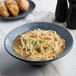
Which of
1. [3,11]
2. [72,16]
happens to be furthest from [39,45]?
[3,11]

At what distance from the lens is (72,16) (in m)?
1.85

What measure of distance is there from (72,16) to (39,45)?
635mm

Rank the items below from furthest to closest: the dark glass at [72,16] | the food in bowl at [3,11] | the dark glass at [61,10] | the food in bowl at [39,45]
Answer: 1. the food in bowl at [3,11]
2. the dark glass at [61,10]
3. the dark glass at [72,16]
4. the food in bowl at [39,45]

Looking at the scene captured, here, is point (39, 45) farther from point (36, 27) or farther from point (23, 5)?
point (23, 5)

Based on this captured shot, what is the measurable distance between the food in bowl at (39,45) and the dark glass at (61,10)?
501 millimetres

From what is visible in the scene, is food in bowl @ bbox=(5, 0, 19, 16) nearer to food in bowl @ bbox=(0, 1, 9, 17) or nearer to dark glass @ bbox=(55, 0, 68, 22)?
food in bowl @ bbox=(0, 1, 9, 17)

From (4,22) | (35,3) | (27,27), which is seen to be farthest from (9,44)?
(35,3)

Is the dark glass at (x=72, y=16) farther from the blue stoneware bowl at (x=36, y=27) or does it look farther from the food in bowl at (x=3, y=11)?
the food in bowl at (x=3, y=11)

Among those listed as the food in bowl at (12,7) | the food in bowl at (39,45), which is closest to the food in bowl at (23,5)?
the food in bowl at (12,7)

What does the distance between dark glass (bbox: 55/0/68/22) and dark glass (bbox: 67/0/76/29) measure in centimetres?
13

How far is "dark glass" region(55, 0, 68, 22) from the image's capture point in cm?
196

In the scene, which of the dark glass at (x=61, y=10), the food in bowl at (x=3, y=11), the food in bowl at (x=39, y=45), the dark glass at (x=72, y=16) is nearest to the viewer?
the food in bowl at (x=39, y=45)

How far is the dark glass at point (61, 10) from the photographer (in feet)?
→ 6.44

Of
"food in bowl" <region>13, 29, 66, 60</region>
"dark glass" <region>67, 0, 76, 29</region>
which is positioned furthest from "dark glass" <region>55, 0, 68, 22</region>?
"food in bowl" <region>13, 29, 66, 60</region>
